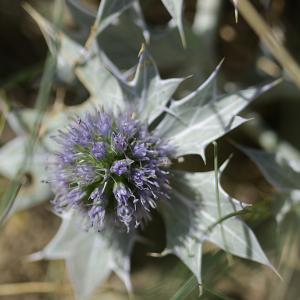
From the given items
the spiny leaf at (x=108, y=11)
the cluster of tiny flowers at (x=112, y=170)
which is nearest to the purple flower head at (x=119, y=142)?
the cluster of tiny flowers at (x=112, y=170)

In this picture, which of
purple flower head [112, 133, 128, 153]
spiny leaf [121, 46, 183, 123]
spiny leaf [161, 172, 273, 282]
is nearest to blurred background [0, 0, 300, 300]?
spiny leaf [161, 172, 273, 282]

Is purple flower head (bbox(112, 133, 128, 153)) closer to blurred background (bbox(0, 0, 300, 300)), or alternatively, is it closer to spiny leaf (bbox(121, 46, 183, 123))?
spiny leaf (bbox(121, 46, 183, 123))

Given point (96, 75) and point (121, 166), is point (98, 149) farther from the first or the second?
point (96, 75)

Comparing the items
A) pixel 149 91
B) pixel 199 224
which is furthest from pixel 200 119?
pixel 199 224

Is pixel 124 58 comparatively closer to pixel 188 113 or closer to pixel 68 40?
pixel 68 40

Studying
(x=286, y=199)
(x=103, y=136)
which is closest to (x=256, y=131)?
(x=286, y=199)

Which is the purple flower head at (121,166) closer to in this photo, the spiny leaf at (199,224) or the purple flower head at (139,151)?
the purple flower head at (139,151)
